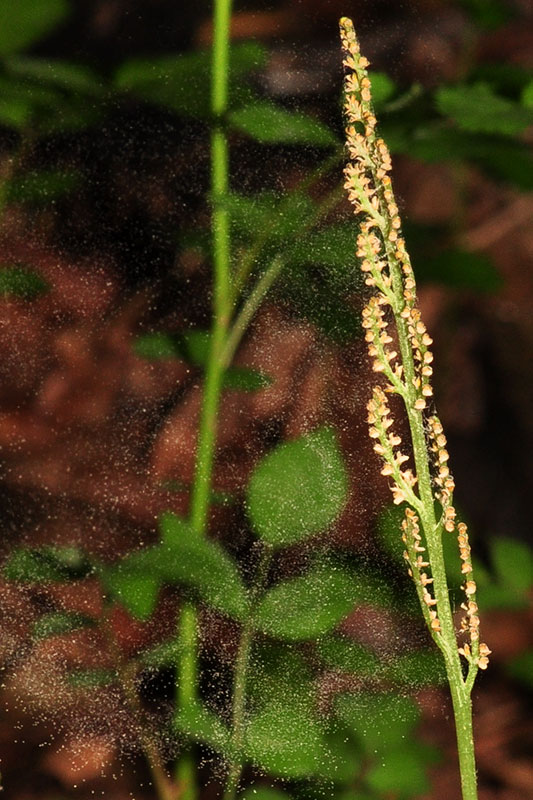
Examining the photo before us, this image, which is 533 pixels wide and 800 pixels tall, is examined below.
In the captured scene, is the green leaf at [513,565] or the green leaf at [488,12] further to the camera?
the green leaf at [513,565]

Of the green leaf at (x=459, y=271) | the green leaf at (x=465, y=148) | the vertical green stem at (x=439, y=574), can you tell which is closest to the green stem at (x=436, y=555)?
the vertical green stem at (x=439, y=574)

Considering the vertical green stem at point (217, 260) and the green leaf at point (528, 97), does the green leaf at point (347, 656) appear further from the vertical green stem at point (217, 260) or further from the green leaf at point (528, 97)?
the green leaf at point (528, 97)

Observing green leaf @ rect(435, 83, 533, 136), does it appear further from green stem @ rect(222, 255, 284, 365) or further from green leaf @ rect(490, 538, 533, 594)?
green leaf @ rect(490, 538, 533, 594)

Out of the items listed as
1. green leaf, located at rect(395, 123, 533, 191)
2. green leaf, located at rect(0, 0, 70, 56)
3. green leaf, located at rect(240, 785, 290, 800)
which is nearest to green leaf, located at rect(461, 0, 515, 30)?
green leaf, located at rect(395, 123, 533, 191)

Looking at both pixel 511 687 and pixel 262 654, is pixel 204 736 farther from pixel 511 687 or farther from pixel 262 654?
pixel 511 687

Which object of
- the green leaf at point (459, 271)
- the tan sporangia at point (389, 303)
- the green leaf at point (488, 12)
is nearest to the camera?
the tan sporangia at point (389, 303)

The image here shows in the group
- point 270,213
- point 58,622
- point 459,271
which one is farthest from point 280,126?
point 459,271

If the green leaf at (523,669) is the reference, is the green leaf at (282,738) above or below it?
below

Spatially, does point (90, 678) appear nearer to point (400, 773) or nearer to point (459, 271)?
point (400, 773)
